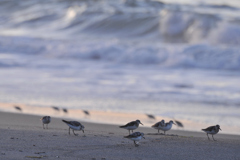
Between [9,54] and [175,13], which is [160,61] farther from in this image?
[175,13]

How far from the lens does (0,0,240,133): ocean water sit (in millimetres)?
12461

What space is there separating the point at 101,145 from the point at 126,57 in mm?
15072

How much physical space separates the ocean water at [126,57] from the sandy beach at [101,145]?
2692 millimetres

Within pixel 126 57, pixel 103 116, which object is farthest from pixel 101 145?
pixel 126 57

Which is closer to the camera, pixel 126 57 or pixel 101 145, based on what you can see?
pixel 101 145

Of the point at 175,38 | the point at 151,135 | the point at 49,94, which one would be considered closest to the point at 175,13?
the point at 175,38

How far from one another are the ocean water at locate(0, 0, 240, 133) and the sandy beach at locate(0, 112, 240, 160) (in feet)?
8.83

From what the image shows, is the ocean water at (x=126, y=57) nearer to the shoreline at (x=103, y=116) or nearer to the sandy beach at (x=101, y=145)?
the shoreline at (x=103, y=116)

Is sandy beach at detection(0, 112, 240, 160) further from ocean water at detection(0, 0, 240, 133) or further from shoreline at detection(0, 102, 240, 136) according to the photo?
ocean water at detection(0, 0, 240, 133)

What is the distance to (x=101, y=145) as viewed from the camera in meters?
7.07

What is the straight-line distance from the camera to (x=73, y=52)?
76.5 feet

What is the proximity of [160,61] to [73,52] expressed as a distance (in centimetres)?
467

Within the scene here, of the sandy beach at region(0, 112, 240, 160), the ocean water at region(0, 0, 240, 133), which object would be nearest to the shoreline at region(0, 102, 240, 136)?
the ocean water at region(0, 0, 240, 133)

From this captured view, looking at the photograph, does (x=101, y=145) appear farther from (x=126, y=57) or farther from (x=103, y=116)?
(x=126, y=57)
